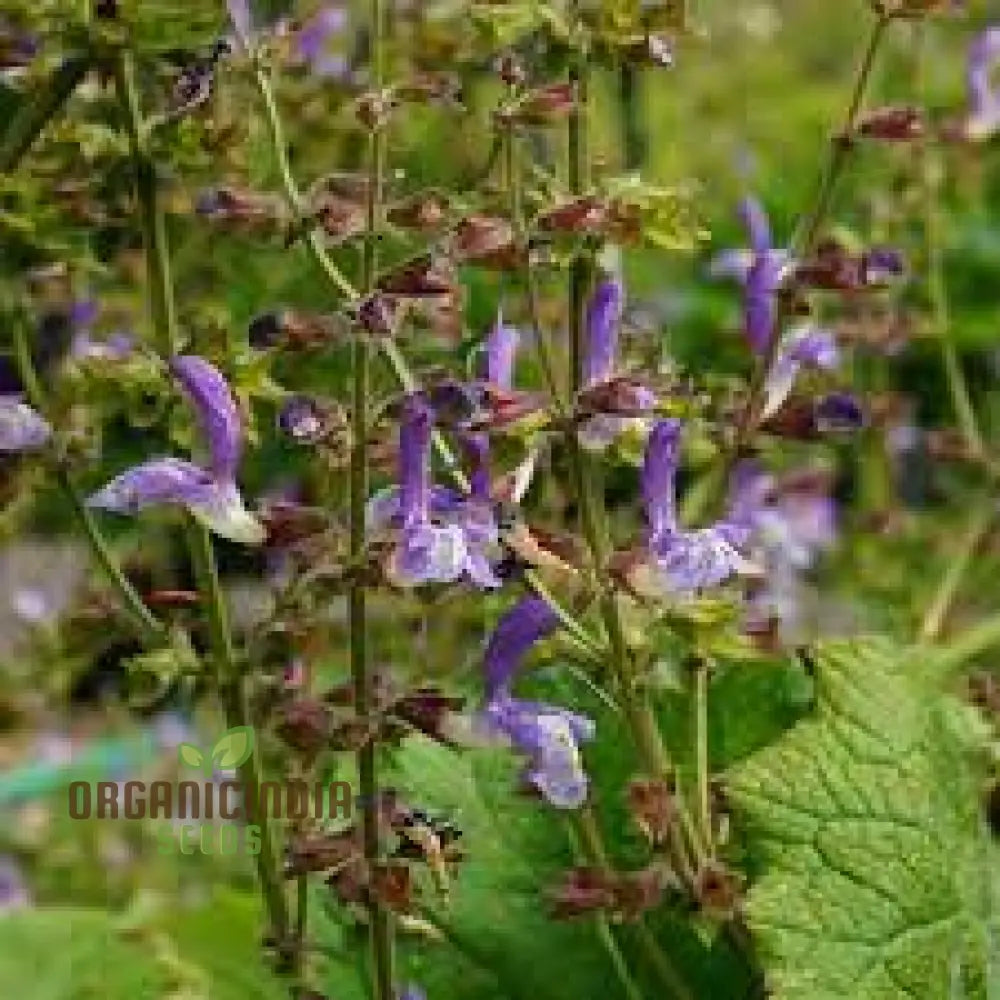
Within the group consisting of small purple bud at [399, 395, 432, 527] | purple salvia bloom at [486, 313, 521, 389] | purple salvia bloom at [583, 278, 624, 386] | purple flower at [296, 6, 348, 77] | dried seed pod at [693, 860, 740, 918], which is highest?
purple flower at [296, 6, 348, 77]

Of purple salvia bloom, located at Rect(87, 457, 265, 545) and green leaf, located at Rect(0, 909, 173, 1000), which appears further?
green leaf, located at Rect(0, 909, 173, 1000)

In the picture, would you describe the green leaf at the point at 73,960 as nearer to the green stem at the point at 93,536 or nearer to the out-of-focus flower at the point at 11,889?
the green stem at the point at 93,536

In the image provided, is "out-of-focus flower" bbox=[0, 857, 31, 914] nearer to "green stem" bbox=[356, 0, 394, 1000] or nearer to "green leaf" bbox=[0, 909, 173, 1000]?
"green leaf" bbox=[0, 909, 173, 1000]

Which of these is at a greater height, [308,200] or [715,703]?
[308,200]

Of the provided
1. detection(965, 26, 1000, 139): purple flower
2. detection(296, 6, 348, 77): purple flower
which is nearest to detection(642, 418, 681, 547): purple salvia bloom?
detection(296, 6, 348, 77): purple flower

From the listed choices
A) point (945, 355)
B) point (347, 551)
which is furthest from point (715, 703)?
point (945, 355)

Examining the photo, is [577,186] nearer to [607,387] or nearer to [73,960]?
[607,387]

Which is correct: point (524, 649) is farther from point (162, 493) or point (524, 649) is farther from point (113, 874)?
point (113, 874)

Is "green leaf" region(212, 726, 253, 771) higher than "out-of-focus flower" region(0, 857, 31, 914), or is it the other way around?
"green leaf" region(212, 726, 253, 771)
